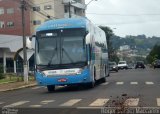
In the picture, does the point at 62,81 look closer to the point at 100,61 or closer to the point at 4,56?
the point at 100,61

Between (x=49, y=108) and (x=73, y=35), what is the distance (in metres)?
10.0

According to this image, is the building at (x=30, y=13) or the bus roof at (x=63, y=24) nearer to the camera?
the bus roof at (x=63, y=24)

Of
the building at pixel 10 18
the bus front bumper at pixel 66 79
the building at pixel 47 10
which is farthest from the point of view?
the building at pixel 10 18

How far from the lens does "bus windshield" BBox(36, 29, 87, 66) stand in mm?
26000

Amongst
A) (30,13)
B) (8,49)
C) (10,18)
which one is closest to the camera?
(8,49)

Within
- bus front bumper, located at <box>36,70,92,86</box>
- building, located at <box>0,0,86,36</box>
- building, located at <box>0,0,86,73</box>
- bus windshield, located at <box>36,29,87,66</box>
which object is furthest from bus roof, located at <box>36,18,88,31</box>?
building, located at <box>0,0,86,36</box>

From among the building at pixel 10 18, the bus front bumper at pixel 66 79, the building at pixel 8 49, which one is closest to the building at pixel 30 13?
the building at pixel 10 18

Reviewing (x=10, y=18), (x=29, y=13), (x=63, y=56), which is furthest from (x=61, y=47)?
(x=10, y=18)

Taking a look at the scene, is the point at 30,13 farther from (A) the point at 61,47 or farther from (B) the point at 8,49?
(A) the point at 61,47

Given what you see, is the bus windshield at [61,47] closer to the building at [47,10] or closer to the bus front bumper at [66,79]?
the bus front bumper at [66,79]

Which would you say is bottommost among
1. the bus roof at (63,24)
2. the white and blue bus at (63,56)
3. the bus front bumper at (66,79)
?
the bus front bumper at (66,79)

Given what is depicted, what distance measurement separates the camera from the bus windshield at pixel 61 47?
2600 centimetres

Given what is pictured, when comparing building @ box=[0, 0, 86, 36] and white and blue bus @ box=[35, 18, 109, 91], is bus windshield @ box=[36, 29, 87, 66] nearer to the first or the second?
white and blue bus @ box=[35, 18, 109, 91]

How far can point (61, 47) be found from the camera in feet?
85.6
